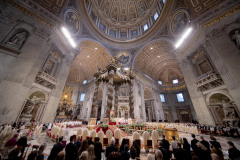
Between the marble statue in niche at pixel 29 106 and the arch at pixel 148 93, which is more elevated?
the arch at pixel 148 93

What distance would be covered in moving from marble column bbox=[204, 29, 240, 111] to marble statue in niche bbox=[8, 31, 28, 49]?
19.3 meters

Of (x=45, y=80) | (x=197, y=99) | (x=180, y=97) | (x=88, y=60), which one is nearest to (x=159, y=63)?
(x=180, y=97)

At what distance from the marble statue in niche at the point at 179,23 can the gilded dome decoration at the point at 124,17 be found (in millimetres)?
6880

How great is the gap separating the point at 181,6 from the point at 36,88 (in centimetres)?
2211

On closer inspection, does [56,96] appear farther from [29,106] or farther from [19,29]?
[19,29]

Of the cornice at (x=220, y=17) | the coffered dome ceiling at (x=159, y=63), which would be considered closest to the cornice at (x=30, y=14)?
the coffered dome ceiling at (x=159, y=63)

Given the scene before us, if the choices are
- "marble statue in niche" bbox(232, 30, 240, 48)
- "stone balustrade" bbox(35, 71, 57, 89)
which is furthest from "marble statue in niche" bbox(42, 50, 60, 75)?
"marble statue in niche" bbox(232, 30, 240, 48)

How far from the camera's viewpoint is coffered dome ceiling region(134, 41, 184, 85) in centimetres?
1956

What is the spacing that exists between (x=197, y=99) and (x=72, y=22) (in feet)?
67.7

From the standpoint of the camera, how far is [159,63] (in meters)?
23.5

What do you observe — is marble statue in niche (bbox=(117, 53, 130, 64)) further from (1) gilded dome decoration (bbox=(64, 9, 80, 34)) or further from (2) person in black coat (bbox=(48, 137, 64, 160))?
(2) person in black coat (bbox=(48, 137, 64, 160))

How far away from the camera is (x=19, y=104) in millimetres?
7301

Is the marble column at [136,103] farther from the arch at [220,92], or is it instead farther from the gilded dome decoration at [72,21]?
the gilded dome decoration at [72,21]

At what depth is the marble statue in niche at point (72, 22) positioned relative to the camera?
42.4 feet
